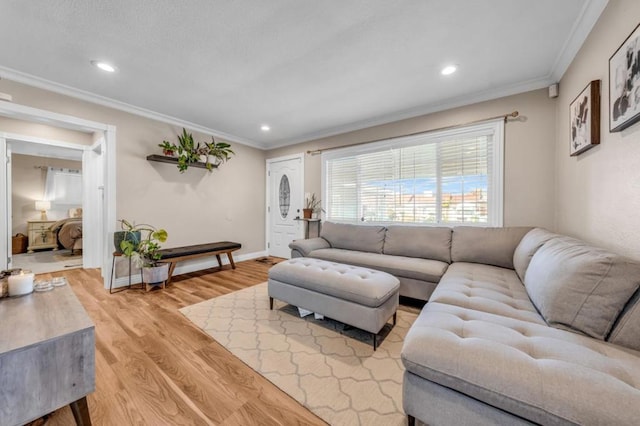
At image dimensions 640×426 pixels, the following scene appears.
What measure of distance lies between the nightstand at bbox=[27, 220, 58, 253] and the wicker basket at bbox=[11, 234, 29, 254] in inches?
3.4

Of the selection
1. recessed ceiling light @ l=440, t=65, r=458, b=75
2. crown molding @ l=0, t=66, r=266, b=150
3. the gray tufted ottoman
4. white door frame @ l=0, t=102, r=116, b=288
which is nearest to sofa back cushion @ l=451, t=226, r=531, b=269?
the gray tufted ottoman

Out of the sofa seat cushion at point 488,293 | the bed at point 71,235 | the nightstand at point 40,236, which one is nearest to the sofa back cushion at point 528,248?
the sofa seat cushion at point 488,293

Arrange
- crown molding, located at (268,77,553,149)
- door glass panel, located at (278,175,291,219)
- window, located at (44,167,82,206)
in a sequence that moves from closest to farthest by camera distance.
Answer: crown molding, located at (268,77,553,149) → door glass panel, located at (278,175,291,219) → window, located at (44,167,82,206)

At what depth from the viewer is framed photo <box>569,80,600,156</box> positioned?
175 cm

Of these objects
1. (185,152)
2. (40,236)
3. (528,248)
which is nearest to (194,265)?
(185,152)

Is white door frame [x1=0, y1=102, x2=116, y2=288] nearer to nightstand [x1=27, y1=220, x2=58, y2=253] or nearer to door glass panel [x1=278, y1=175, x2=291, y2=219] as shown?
door glass panel [x1=278, y1=175, x2=291, y2=219]

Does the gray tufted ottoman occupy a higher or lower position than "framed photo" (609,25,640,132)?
lower

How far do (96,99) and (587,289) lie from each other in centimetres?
491

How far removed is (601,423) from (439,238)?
234cm

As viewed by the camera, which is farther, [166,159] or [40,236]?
[40,236]

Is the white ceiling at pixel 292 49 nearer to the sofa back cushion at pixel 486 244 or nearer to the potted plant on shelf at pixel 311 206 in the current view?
the sofa back cushion at pixel 486 244

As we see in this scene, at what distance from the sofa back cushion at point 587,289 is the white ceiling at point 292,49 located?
174cm

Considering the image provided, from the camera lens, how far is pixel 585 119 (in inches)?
73.9

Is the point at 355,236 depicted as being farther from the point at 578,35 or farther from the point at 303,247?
the point at 578,35
